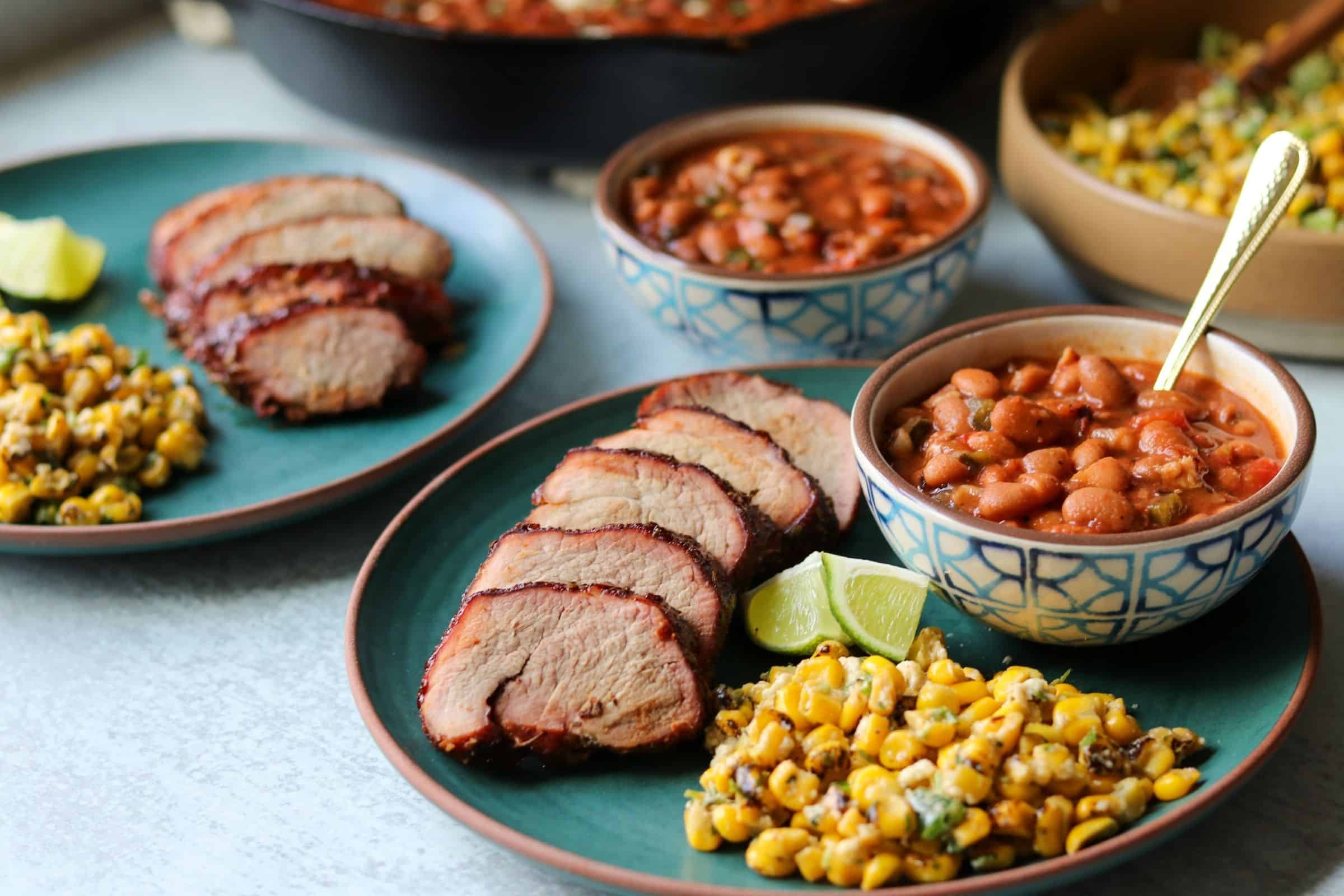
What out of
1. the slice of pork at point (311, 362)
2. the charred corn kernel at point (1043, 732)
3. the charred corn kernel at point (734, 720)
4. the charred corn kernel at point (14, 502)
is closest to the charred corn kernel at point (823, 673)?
the charred corn kernel at point (734, 720)

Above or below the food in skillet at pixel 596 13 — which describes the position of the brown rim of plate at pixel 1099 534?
below

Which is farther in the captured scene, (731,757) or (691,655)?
(691,655)

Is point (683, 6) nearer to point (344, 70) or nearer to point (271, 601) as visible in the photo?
point (344, 70)

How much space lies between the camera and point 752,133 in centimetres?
394

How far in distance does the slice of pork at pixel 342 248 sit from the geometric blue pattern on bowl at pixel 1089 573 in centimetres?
190

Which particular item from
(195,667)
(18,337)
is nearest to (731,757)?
(195,667)

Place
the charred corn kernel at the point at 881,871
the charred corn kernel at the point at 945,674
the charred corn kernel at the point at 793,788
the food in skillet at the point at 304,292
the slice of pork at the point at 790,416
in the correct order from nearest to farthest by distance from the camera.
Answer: the charred corn kernel at the point at 881,871
the charred corn kernel at the point at 793,788
the charred corn kernel at the point at 945,674
the slice of pork at the point at 790,416
the food in skillet at the point at 304,292

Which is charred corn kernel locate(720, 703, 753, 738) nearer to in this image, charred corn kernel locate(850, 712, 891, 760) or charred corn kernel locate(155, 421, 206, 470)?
charred corn kernel locate(850, 712, 891, 760)

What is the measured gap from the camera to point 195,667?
Result: 2789 mm

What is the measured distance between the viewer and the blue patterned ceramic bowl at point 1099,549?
85.8 inches

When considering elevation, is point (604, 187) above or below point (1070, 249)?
above

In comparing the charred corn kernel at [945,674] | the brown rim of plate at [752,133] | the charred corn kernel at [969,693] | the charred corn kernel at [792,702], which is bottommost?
the charred corn kernel at [945,674]

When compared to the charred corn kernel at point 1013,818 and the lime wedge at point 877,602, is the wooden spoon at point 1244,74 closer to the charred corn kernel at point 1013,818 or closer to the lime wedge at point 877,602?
the lime wedge at point 877,602

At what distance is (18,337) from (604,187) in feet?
5.04
